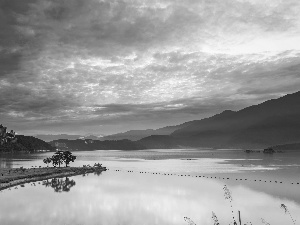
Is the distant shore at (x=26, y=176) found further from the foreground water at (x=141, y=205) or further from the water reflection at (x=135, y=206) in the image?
the water reflection at (x=135, y=206)

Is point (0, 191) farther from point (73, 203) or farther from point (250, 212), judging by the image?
point (250, 212)

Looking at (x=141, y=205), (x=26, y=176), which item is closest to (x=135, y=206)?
(x=141, y=205)

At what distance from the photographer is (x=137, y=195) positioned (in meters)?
92.6

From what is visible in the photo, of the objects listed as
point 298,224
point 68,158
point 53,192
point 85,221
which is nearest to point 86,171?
point 68,158

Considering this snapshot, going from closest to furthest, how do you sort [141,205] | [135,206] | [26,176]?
[135,206], [141,205], [26,176]

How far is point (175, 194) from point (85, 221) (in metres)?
41.4

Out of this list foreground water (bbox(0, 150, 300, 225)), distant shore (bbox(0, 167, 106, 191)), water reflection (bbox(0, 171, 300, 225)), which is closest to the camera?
water reflection (bbox(0, 171, 300, 225))

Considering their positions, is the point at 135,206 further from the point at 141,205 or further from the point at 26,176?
the point at 26,176

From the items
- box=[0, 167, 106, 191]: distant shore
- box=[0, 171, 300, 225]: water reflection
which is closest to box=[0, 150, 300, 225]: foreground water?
box=[0, 171, 300, 225]: water reflection

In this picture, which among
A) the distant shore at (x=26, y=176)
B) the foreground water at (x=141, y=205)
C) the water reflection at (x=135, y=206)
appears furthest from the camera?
the distant shore at (x=26, y=176)

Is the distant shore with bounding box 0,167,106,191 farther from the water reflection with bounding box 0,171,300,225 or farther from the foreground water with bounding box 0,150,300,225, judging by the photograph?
the water reflection with bounding box 0,171,300,225

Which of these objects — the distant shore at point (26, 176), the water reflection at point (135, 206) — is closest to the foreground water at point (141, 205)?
the water reflection at point (135, 206)

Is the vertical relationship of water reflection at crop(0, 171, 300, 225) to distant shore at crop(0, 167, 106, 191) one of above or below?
below

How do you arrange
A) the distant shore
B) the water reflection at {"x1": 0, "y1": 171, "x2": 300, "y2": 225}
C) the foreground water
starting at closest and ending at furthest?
1. the water reflection at {"x1": 0, "y1": 171, "x2": 300, "y2": 225}
2. the foreground water
3. the distant shore
